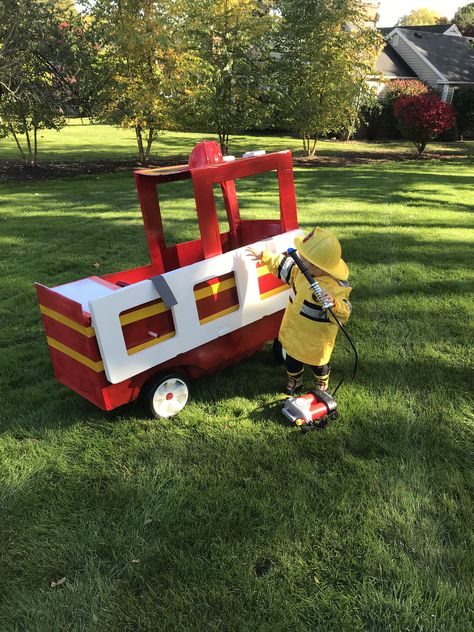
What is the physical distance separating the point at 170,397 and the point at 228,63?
1273cm

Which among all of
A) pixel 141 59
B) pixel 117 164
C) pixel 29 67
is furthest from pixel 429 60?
pixel 29 67

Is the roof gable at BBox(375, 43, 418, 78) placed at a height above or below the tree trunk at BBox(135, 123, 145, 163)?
above

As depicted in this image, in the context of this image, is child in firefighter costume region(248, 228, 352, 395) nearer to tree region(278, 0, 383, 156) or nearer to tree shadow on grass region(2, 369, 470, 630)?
tree shadow on grass region(2, 369, 470, 630)

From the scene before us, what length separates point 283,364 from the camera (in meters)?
3.75

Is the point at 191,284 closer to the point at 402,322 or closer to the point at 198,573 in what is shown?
the point at 198,573

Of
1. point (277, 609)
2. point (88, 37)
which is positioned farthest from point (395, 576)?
point (88, 37)

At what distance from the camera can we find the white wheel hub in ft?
9.99

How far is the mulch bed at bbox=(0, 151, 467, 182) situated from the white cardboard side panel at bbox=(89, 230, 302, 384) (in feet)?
35.5

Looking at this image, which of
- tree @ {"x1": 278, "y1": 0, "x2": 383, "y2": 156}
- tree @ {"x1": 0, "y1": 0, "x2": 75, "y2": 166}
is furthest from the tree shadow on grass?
tree @ {"x1": 278, "y1": 0, "x2": 383, "y2": 156}

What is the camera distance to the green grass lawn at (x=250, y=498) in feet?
6.48

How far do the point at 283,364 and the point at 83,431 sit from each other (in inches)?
62.5

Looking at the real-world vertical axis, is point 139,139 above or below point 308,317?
above

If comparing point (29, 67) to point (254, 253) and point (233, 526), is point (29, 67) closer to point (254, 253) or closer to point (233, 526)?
point (254, 253)

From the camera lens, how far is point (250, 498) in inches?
97.1
